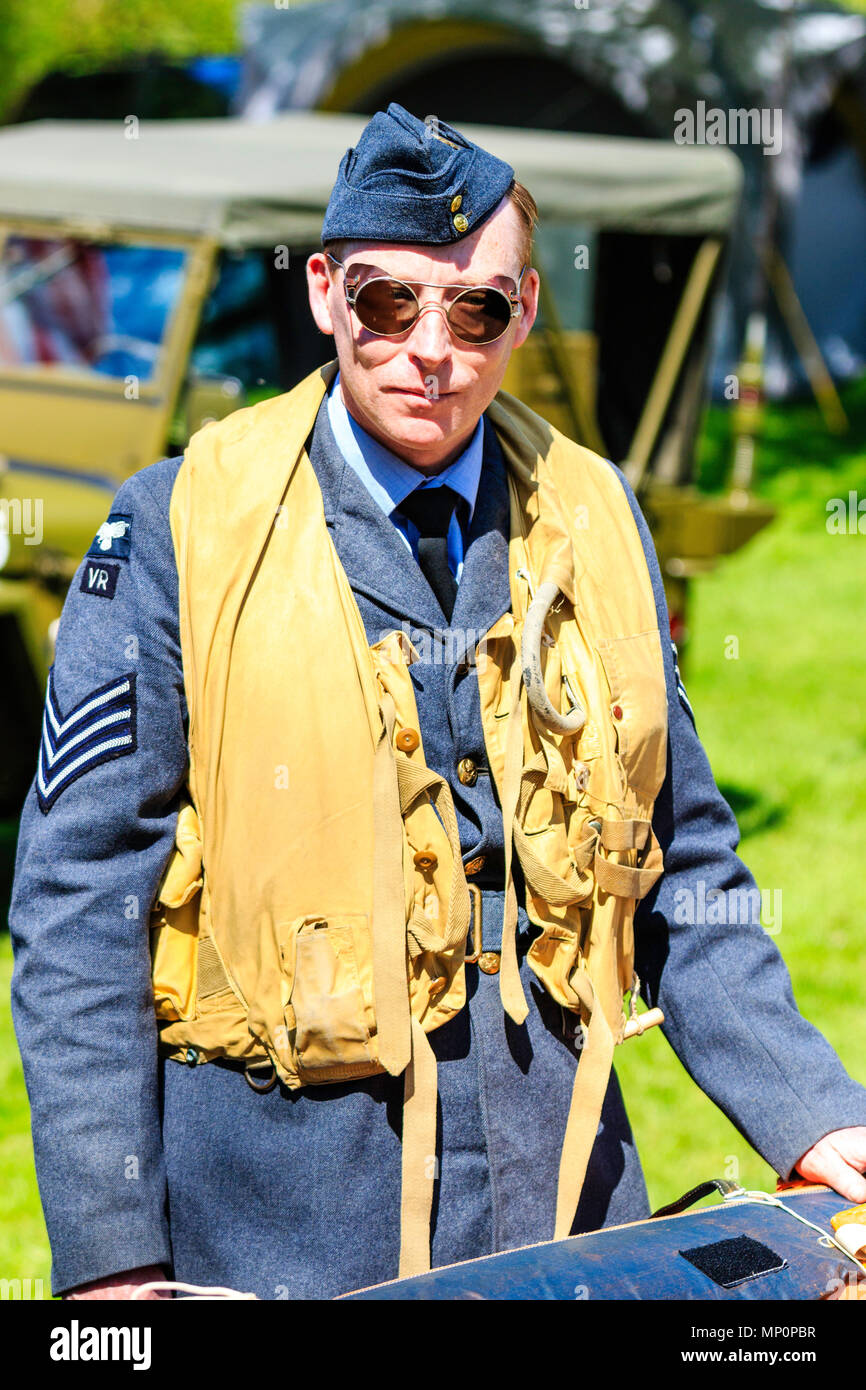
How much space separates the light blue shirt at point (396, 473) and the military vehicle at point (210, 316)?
221 cm

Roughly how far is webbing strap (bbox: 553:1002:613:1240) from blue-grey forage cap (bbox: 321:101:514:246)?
2.92ft

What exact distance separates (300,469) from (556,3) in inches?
432

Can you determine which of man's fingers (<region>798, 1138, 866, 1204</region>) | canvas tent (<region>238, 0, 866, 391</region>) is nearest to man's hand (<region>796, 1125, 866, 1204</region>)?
man's fingers (<region>798, 1138, 866, 1204</region>)

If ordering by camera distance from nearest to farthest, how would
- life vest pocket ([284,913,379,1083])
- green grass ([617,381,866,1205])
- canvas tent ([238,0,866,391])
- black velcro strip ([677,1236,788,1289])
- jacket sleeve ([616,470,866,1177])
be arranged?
black velcro strip ([677,1236,788,1289]) < life vest pocket ([284,913,379,1083]) < jacket sleeve ([616,470,866,1177]) < green grass ([617,381,866,1205]) < canvas tent ([238,0,866,391])

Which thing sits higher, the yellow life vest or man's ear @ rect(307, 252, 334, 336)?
man's ear @ rect(307, 252, 334, 336)

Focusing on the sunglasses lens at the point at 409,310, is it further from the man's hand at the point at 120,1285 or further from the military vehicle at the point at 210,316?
the military vehicle at the point at 210,316

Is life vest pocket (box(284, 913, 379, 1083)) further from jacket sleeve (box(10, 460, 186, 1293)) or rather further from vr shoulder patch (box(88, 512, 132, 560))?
vr shoulder patch (box(88, 512, 132, 560))

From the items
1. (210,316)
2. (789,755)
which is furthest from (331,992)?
(789,755)

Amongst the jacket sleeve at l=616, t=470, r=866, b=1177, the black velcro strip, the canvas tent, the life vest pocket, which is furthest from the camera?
the canvas tent

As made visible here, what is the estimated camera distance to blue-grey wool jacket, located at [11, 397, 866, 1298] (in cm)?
164

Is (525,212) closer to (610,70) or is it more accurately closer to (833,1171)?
(833,1171)

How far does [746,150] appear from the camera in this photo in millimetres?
12711

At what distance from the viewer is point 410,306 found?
1667mm
